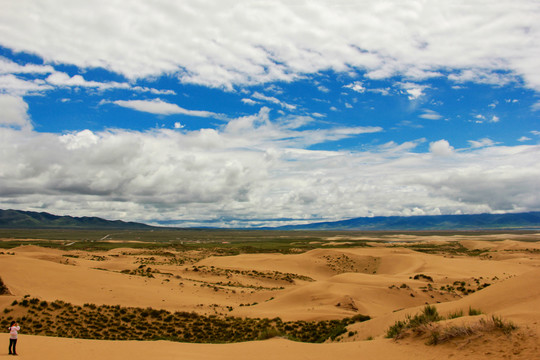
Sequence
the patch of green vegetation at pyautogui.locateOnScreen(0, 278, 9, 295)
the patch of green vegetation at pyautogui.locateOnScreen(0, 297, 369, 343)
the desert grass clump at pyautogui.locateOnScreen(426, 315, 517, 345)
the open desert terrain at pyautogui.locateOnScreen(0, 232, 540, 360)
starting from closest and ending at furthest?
the desert grass clump at pyautogui.locateOnScreen(426, 315, 517, 345), the open desert terrain at pyautogui.locateOnScreen(0, 232, 540, 360), the patch of green vegetation at pyautogui.locateOnScreen(0, 297, 369, 343), the patch of green vegetation at pyautogui.locateOnScreen(0, 278, 9, 295)

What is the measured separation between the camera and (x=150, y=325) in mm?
21000

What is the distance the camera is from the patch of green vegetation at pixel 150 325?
1869cm

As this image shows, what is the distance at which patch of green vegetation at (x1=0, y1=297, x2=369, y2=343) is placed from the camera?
61.3ft

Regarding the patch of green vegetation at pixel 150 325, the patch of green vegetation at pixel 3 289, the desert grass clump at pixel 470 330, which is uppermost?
the desert grass clump at pixel 470 330

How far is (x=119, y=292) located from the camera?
28891mm

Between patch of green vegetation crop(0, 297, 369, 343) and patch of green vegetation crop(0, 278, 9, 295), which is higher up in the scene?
patch of green vegetation crop(0, 278, 9, 295)

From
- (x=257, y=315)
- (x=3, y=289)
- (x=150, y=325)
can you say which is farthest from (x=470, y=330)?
(x=3, y=289)

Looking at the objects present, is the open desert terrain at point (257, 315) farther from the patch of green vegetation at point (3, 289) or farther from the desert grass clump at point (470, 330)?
the patch of green vegetation at point (3, 289)

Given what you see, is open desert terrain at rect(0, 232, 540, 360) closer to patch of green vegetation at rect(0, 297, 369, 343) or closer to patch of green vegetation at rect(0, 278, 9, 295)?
patch of green vegetation at rect(0, 297, 369, 343)

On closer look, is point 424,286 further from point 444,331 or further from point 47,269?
point 47,269

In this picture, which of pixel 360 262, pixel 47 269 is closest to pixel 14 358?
pixel 47 269

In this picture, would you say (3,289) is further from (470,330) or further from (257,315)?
(470,330)

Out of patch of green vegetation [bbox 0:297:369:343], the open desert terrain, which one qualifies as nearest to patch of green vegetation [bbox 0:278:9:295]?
the open desert terrain

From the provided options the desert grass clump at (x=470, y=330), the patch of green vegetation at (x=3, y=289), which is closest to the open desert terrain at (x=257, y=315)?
the desert grass clump at (x=470, y=330)
